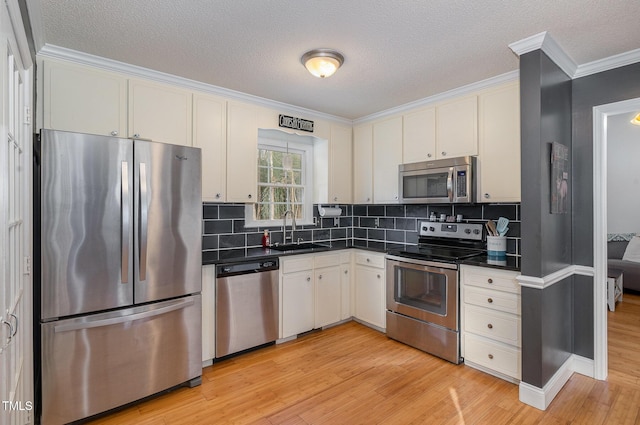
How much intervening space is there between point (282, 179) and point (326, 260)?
1111 millimetres

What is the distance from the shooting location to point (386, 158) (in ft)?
12.2

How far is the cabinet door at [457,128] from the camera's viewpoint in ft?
9.74

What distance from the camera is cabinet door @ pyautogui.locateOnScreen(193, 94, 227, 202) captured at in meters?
2.91

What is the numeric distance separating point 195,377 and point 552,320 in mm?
2727

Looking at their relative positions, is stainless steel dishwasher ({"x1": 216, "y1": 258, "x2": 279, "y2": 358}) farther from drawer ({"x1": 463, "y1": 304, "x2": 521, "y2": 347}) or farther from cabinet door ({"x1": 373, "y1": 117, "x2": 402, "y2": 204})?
drawer ({"x1": 463, "y1": 304, "x2": 521, "y2": 347})

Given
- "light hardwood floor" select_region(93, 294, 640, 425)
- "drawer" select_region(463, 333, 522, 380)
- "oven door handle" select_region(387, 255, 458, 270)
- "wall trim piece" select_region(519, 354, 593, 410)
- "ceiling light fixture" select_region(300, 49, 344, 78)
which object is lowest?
"light hardwood floor" select_region(93, 294, 640, 425)

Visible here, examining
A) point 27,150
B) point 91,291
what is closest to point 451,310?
point 91,291

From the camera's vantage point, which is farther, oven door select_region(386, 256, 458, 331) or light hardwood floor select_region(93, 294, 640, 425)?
oven door select_region(386, 256, 458, 331)

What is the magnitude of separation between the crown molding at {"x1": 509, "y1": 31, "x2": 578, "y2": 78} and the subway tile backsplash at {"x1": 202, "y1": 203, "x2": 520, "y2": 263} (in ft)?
3.96

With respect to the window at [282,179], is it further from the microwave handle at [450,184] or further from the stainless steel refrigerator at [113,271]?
the microwave handle at [450,184]

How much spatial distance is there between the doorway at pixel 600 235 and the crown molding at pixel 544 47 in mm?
517

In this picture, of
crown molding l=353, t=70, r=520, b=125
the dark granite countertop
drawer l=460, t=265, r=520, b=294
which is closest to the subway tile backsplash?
the dark granite countertop

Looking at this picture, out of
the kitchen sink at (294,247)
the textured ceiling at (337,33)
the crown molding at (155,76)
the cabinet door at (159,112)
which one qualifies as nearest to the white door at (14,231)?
the crown molding at (155,76)

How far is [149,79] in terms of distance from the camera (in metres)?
2.65
